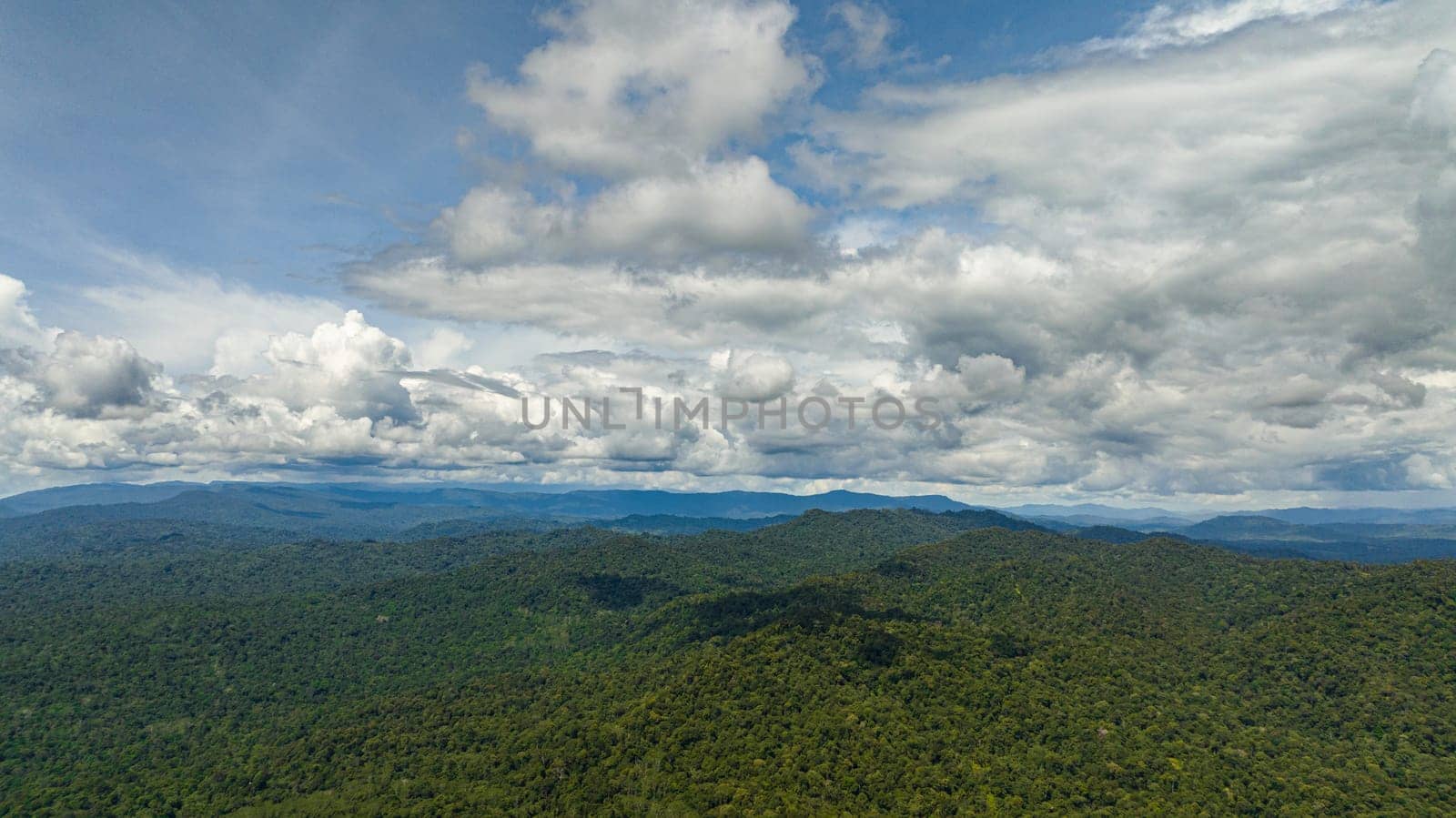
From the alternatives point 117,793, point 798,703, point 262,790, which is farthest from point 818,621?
point 117,793

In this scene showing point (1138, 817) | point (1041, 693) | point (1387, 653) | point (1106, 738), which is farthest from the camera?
point (1387, 653)

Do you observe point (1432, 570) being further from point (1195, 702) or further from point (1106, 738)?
point (1106, 738)

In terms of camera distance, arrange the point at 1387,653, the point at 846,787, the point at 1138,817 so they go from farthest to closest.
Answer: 1. the point at 1387,653
2. the point at 846,787
3. the point at 1138,817

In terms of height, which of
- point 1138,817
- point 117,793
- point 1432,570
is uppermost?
point 1432,570

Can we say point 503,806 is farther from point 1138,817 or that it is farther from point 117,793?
point 1138,817

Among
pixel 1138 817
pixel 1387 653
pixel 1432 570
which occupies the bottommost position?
pixel 1138 817

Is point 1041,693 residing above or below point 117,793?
above

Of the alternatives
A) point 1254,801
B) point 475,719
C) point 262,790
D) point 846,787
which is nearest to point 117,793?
point 262,790

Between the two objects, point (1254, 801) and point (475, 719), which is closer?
point (1254, 801)

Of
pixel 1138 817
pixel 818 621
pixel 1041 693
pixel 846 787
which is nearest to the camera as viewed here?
pixel 1138 817
